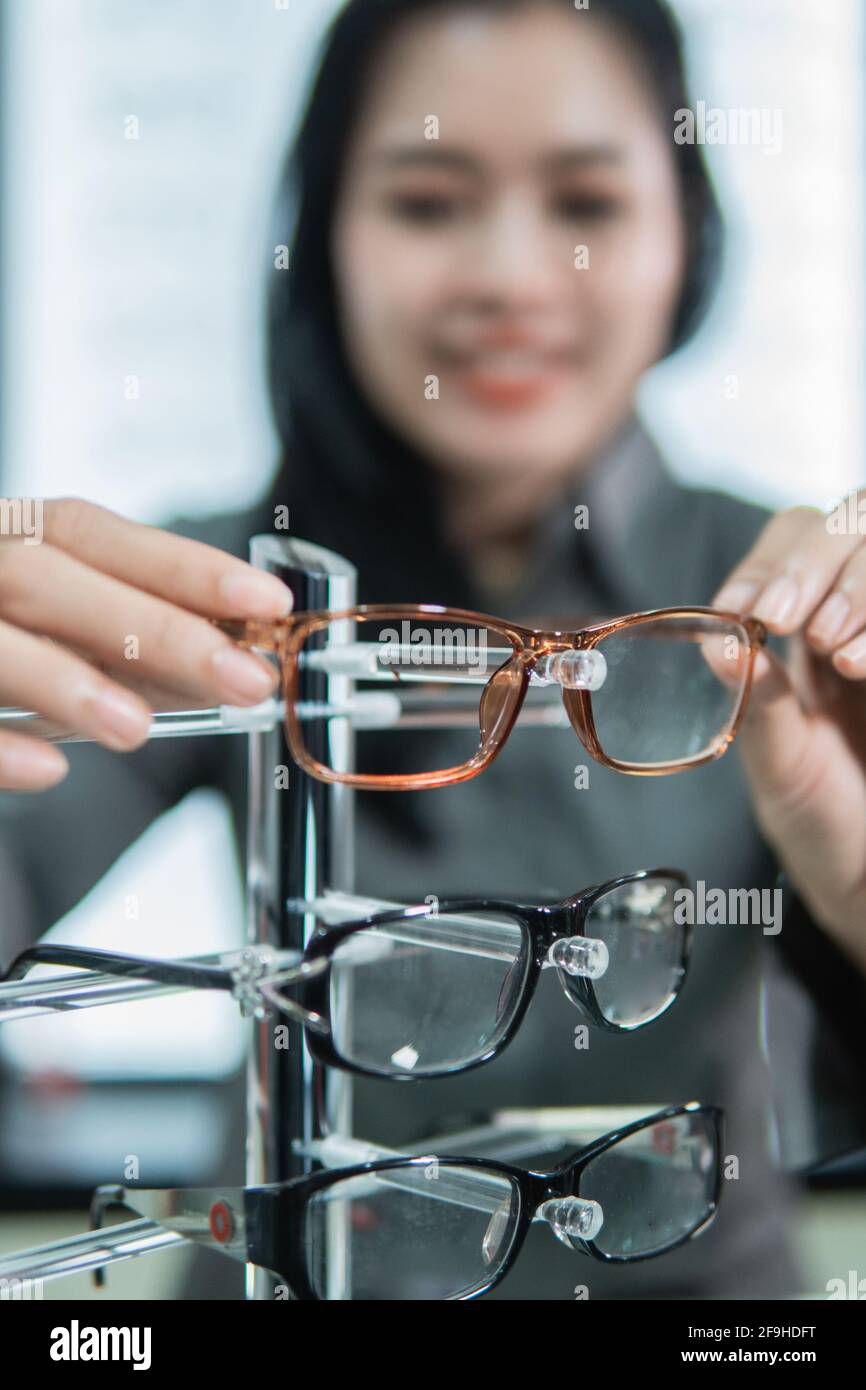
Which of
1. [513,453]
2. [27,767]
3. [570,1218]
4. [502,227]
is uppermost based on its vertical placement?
[502,227]

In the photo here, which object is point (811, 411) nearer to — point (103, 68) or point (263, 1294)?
point (103, 68)

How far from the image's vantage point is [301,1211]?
254mm

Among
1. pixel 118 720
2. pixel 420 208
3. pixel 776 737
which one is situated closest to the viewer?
pixel 118 720

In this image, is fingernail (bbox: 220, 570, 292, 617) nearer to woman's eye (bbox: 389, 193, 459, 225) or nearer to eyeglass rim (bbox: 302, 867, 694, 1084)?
eyeglass rim (bbox: 302, 867, 694, 1084)

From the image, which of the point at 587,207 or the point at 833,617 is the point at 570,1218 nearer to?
the point at 833,617

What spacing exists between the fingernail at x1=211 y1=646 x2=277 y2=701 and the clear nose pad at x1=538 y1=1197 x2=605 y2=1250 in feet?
0.47

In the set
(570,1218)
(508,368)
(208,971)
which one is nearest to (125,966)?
(208,971)

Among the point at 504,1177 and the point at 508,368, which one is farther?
the point at 508,368

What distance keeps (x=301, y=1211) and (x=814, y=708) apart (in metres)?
0.21

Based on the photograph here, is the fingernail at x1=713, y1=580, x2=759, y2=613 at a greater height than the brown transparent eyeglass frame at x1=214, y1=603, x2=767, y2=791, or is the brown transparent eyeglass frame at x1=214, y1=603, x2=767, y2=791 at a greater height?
the fingernail at x1=713, y1=580, x2=759, y2=613

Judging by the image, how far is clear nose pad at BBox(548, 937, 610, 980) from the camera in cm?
28

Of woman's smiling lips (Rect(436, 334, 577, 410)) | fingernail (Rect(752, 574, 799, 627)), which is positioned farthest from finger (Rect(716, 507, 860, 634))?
woman's smiling lips (Rect(436, 334, 577, 410))

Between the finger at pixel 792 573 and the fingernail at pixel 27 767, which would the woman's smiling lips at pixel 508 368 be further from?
the fingernail at pixel 27 767
